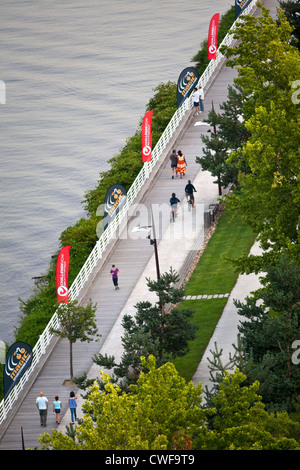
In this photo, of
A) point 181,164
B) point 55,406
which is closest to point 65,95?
point 181,164

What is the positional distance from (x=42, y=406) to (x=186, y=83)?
24480 mm

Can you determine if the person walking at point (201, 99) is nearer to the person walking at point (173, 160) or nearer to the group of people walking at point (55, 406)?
the person walking at point (173, 160)

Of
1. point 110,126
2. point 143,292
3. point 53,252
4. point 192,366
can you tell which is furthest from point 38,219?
point 192,366

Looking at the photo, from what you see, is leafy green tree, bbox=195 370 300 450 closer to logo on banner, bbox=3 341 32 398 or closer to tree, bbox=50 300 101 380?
tree, bbox=50 300 101 380

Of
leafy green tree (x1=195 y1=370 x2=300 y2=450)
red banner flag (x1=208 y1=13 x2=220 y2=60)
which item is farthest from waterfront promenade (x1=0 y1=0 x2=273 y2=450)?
leafy green tree (x1=195 y1=370 x2=300 y2=450)

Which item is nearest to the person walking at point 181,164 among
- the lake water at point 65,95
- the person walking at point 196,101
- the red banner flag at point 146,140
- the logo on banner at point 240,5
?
the red banner flag at point 146,140

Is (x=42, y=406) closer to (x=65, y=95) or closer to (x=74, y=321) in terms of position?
(x=74, y=321)

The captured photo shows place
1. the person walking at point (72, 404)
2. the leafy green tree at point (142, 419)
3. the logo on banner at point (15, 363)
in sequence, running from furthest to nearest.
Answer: the logo on banner at point (15, 363), the person walking at point (72, 404), the leafy green tree at point (142, 419)

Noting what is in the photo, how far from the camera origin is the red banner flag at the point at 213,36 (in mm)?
58438

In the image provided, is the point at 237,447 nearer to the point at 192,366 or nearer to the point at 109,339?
the point at 192,366

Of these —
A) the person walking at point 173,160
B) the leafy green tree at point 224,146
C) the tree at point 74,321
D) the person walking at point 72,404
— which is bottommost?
the person walking at point 72,404

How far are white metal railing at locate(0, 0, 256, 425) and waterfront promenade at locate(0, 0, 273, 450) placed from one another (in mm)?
323

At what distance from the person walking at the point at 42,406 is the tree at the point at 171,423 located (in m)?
7.68

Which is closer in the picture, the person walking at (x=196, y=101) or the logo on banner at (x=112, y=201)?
the logo on banner at (x=112, y=201)
